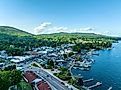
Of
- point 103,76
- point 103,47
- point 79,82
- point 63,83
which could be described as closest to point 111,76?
point 103,76

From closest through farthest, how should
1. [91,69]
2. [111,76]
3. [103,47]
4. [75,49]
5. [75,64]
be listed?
[111,76], [91,69], [75,64], [75,49], [103,47]

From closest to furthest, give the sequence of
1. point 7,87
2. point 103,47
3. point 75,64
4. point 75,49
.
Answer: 1. point 7,87
2. point 75,64
3. point 75,49
4. point 103,47

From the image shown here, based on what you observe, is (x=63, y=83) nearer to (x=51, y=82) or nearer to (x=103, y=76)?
(x=51, y=82)

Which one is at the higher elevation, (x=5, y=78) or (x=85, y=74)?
(x=5, y=78)

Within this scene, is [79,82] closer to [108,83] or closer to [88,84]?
[88,84]

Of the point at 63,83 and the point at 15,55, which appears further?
the point at 15,55

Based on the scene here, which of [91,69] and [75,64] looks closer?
[91,69]

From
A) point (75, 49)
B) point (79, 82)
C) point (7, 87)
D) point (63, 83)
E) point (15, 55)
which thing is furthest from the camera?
point (75, 49)

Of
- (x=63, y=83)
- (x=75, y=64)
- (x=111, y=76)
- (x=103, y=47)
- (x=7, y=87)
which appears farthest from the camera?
(x=103, y=47)

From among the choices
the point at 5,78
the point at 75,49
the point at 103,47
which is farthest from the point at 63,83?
the point at 103,47
